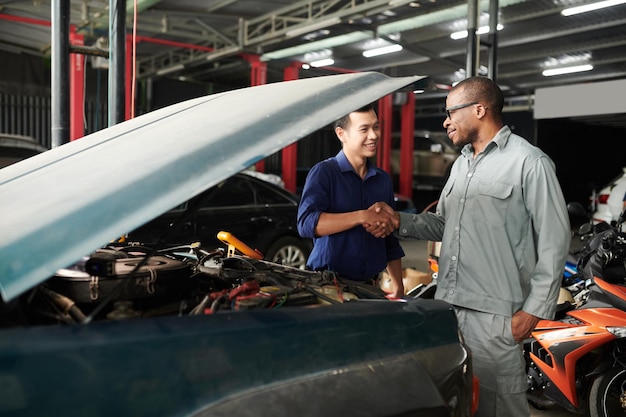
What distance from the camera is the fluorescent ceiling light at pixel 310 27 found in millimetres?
9188

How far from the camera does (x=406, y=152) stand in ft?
44.2

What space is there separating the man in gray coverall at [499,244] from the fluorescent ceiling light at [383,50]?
9674 millimetres

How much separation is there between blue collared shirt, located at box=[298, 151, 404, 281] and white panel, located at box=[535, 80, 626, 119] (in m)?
6.26

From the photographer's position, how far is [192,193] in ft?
3.86

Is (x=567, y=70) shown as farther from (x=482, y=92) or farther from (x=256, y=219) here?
(x=482, y=92)

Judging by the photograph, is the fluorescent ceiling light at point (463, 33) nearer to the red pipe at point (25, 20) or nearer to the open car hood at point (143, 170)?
the red pipe at point (25, 20)

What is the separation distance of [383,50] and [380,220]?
10348mm

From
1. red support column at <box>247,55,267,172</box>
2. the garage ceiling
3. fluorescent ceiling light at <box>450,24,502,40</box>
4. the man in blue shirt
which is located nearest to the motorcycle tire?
the man in blue shirt

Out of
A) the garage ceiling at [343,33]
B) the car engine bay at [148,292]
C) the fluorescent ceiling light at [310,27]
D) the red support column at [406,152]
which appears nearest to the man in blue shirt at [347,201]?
the car engine bay at [148,292]

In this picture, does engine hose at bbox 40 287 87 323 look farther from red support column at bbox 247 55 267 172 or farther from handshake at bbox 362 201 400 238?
red support column at bbox 247 55 267 172

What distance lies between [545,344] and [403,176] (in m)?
10.4

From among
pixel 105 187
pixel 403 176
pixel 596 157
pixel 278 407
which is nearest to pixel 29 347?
pixel 105 187

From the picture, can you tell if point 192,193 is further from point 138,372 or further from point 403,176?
point 403,176

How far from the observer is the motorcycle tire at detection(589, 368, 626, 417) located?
298 centimetres
